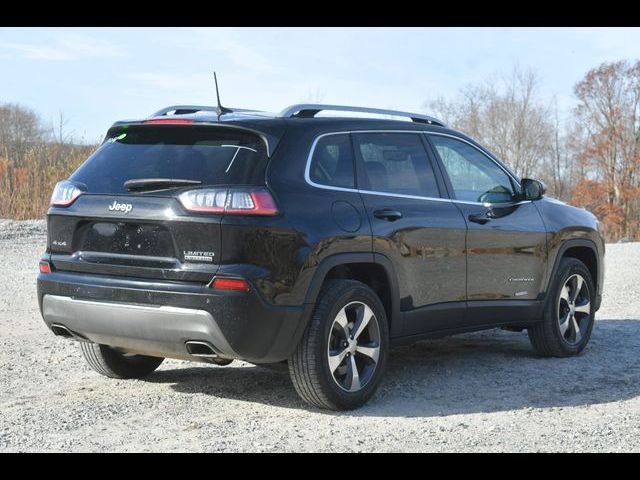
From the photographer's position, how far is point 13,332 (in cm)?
910

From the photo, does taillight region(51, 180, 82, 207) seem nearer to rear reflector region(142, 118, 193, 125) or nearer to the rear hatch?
the rear hatch

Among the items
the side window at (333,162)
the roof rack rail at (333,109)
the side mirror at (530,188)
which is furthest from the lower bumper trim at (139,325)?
the side mirror at (530,188)

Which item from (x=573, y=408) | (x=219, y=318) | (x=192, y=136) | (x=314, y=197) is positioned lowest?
(x=573, y=408)

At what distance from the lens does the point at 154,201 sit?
223 inches

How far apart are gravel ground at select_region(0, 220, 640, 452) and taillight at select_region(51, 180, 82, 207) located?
126cm

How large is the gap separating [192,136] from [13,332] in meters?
4.08

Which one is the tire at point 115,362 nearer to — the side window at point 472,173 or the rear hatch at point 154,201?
the rear hatch at point 154,201

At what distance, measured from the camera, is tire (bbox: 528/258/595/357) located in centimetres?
790

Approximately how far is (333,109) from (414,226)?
3.02ft

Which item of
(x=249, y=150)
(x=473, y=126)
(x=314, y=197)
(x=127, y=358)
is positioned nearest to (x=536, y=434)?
(x=314, y=197)

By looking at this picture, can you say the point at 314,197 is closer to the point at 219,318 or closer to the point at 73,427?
the point at 219,318
